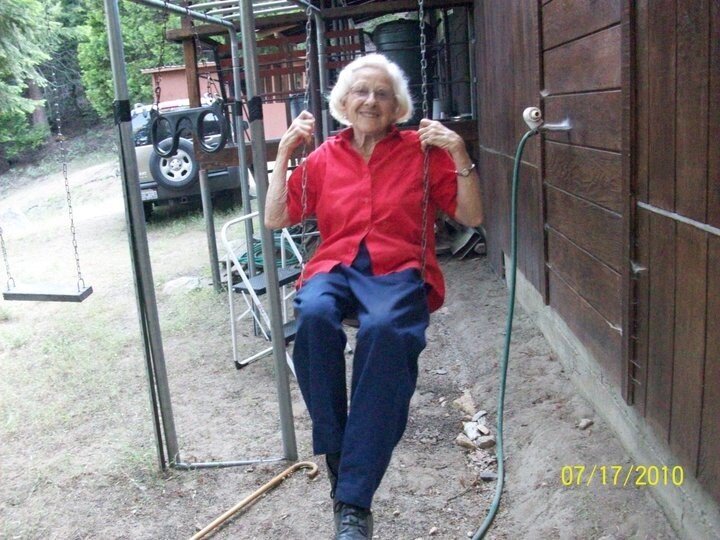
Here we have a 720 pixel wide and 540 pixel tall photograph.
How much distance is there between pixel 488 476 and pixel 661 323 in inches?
46.3

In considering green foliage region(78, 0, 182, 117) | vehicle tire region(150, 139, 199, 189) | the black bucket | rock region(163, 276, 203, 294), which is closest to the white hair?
the black bucket

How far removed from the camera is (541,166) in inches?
140

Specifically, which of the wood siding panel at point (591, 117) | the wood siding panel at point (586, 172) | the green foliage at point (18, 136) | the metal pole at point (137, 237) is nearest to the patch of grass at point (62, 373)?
the metal pole at point (137, 237)

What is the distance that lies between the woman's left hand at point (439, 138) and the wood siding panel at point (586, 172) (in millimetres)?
519

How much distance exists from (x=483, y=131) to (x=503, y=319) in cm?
176

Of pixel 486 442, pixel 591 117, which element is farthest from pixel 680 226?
pixel 486 442

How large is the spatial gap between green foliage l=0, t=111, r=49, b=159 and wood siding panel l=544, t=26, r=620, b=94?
18885 mm

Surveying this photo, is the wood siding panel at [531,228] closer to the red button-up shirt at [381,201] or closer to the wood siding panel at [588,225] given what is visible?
the wood siding panel at [588,225]

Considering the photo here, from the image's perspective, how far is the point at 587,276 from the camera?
296 centimetres

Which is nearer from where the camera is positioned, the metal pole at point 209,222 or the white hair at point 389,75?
the white hair at point 389,75

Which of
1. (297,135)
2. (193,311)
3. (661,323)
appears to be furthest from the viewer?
(193,311)

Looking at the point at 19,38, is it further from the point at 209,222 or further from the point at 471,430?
the point at 471,430

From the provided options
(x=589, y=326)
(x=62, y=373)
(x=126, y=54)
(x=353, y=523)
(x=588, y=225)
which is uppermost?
(x=126, y=54)

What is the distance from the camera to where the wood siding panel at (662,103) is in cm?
197
